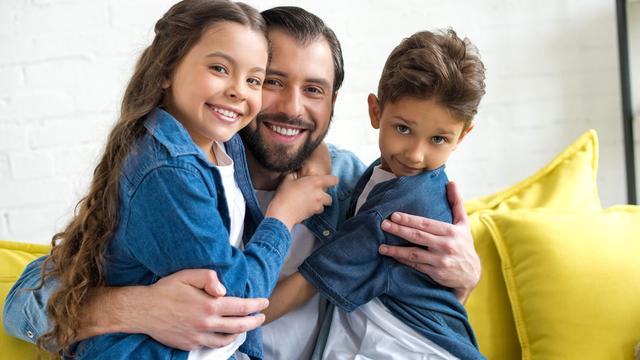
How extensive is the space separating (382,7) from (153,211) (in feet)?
5.37

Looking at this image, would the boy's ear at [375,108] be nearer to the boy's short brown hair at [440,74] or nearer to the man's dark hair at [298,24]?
the boy's short brown hair at [440,74]

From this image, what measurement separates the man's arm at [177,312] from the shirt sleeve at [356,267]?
191 mm

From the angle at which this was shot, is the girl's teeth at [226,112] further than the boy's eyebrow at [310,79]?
No

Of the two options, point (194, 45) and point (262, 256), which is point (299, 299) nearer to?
point (262, 256)

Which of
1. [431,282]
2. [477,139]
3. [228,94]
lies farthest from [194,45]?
[477,139]

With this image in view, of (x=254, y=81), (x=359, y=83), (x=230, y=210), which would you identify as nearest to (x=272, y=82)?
(x=254, y=81)

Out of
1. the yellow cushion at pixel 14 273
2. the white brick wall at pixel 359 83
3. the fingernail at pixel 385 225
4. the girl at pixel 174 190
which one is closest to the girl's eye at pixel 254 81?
the girl at pixel 174 190

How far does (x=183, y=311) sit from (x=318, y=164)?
59 centimetres

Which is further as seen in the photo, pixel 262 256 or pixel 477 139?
pixel 477 139

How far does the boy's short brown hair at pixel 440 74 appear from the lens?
4.57 ft

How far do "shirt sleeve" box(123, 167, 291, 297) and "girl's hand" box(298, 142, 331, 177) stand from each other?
0.45 metres

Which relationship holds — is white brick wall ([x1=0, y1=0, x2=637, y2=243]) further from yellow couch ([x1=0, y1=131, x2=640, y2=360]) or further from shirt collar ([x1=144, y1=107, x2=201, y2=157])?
shirt collar ([x1=144, y1=107, x2=201, y2=157])

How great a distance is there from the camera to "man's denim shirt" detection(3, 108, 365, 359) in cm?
138

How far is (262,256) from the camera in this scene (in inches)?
50.8
